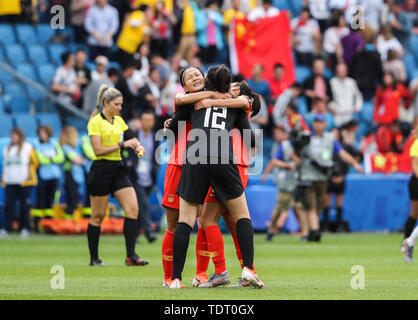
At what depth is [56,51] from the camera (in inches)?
968

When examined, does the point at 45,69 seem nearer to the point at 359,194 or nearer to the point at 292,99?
the point at 292,99

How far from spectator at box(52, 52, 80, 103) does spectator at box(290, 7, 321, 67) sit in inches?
281

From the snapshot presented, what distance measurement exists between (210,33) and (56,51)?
4091mm

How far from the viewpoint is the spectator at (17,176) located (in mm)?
21156

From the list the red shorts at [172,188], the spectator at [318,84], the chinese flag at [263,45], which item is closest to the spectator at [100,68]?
the chinese flag at [263,45]

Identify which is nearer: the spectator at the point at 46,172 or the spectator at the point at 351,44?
the spectator at the point at 46,172

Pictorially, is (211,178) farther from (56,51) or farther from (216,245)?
(56,51)

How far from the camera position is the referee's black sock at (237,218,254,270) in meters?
9.88

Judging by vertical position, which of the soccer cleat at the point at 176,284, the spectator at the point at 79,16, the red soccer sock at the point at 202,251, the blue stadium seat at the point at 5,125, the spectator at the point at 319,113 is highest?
the spectator at the point at 79,16

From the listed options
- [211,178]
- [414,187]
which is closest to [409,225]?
[414,187]

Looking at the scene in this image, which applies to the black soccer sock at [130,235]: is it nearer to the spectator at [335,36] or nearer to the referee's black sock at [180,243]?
the referee's black sock at [180,243]

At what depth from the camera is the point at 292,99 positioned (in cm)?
2388

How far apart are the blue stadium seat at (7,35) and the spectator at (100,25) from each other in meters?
1.82

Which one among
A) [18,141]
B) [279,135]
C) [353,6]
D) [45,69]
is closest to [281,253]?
[279,135]
